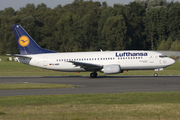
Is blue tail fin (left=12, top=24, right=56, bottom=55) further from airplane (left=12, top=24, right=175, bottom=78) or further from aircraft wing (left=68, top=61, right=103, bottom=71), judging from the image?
aircraft wing (left=68, top=61, right=103, bottom=71)

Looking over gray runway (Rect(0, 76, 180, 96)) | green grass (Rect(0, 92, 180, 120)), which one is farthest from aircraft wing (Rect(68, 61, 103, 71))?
green grass (Rect(0, 92, 180, 120))

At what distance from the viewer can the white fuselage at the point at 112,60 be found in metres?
36.8

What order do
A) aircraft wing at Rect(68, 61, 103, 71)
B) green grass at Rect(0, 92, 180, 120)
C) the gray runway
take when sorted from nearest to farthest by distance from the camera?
1. green grass at Rect(0, 92, 180, 120)
2. the gray runway
3. aircraft wing at Rect(68, 61, 103, 71)

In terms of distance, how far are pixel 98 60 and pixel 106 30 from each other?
66.5m

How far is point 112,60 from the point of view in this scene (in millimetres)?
36906

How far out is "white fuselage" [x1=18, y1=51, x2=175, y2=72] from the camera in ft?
121

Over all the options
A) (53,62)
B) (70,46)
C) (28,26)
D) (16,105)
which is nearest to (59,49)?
(70,46)

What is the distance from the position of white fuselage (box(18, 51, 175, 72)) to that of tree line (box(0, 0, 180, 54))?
58.9 meters

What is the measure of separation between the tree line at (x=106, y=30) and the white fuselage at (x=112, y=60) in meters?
58.9

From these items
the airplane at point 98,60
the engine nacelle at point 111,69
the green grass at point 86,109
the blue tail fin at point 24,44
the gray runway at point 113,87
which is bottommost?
the gray runway at point 113,87

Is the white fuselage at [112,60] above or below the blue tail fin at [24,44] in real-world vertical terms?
below

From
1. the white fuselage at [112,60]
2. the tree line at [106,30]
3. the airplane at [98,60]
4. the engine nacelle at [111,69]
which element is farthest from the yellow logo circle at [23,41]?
the tree line at [106,30]

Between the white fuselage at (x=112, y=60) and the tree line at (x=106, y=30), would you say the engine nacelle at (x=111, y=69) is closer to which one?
the white fuselage at (x=112, y=60)

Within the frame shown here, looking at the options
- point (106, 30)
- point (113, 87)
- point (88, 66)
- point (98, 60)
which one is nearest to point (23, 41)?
point (88, 66)
